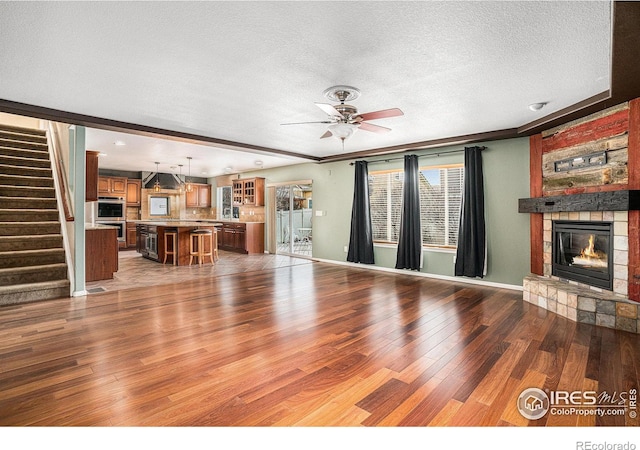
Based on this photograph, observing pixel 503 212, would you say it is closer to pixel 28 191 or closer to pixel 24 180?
pixel 28 191

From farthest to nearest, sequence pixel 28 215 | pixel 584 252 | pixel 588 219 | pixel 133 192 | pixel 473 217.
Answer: pixel 133 192, pixel 473 217, pixel 28 215, pixel 584 252, pixel 588 219

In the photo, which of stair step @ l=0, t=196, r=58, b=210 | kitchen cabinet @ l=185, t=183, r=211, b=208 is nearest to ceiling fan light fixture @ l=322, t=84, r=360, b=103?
stair step @ l=0, t=196, r=58, b=210

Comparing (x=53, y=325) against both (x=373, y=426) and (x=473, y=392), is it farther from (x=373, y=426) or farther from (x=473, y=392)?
(x=473, y=392)

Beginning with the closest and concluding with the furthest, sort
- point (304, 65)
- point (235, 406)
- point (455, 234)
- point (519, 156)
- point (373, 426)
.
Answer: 1. point (373, 426)
2. point (235, 406)
3. point (304, 65)
4. point (519, 156)
5. point (455, 234)

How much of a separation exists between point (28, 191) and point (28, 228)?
909 mm

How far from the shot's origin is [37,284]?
4.45 metres

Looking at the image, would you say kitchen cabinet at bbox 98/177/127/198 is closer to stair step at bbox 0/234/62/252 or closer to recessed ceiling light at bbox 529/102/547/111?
stair step at bbox 0/234/62/252

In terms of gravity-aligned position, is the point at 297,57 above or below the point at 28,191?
above

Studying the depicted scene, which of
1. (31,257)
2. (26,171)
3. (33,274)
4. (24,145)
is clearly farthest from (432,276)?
(24,145)

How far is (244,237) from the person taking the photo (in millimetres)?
9609

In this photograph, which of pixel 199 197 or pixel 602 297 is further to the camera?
pixel 199 197

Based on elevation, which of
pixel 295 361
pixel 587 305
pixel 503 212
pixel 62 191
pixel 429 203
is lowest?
pixel 295 361
